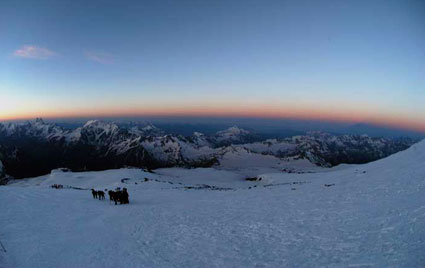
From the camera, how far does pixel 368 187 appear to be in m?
22.7

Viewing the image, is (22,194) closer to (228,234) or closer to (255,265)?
(228,234)

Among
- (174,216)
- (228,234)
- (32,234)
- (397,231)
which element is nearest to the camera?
(397,231)

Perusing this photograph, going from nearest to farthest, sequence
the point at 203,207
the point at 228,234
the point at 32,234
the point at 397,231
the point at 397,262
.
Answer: the point at 397,262, the point at 397,231, the point at 228,234, the point at 32,234, the point at 203,207

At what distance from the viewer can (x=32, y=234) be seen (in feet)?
56.2

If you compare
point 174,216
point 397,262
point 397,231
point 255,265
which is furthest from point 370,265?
point 174,216

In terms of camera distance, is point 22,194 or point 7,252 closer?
point 7,252

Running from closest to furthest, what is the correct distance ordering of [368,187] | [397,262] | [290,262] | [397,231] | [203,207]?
[397,262] < [290,262] < [397,231] < [368,187] < [203,207]

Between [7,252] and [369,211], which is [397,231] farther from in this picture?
[7,252]

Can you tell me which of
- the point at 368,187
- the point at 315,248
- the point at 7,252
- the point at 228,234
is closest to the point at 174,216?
the point at 228,234

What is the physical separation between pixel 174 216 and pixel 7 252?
11.0 m

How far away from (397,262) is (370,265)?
895mm

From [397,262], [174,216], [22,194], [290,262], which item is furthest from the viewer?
[22,194]

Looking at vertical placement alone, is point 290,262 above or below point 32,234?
above

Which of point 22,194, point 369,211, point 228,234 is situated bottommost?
point 22,194
